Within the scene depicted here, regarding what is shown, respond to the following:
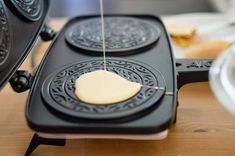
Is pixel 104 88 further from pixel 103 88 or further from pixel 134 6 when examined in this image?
pixel 134 6

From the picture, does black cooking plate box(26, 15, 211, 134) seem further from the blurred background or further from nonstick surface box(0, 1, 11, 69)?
the blurred background

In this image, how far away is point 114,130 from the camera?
0.48 metres

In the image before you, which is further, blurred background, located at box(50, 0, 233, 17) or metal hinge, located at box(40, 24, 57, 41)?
blurred background, located at box(50, 0, 233, 17)

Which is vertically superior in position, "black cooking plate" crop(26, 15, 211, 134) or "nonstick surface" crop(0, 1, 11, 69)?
"nonstick surface" crop(0, 1, 11, 69)

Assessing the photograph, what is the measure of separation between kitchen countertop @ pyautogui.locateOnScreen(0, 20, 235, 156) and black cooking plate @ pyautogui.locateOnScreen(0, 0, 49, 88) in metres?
0.13

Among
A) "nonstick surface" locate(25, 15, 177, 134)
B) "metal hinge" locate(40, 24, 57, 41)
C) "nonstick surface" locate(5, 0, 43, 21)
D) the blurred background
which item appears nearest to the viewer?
"nonstick surface" locate(25, 15, 177, 134)

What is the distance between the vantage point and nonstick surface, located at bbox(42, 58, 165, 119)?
19.7 inches

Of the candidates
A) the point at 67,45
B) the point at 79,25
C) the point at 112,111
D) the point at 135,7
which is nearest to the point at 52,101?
the point at 112,111

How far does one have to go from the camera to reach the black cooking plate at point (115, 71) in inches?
19.2

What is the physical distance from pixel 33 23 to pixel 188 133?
34 cm

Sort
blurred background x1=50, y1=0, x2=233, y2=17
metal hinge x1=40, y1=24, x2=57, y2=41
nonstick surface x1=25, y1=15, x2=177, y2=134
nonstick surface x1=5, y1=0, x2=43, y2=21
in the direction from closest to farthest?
nonstick surface x1=25, y1=15, x2=177, y2=134 < nonstick surface x1=5, y1=0, x2=43, y2=21 < metal hinge x1=40, y1=24, x2=57, y2=41 < blurred background x1=50, y1=0, x2=233, y2=17

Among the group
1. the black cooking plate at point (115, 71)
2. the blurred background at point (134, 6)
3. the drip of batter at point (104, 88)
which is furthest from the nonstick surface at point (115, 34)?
the blurred background at point (134, 6)

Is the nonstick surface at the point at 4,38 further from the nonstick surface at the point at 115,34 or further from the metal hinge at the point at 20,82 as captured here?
the nonstick surface at the point at 115,34

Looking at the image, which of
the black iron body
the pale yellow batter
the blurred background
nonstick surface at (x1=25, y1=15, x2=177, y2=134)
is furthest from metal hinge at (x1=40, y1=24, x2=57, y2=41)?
the blurred background
